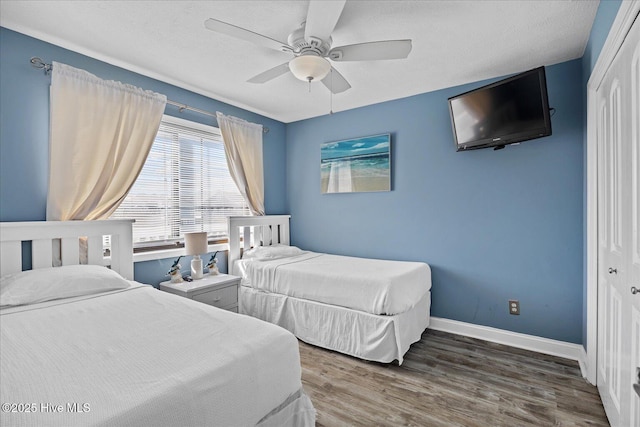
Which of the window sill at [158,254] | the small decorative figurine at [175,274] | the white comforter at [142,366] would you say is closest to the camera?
the white comforter at [142,366]

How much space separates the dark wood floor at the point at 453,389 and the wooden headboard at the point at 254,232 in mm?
1410

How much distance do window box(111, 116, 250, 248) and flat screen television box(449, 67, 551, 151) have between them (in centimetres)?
259

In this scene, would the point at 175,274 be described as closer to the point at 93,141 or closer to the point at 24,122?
the point at 93,141

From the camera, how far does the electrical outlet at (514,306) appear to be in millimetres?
2933

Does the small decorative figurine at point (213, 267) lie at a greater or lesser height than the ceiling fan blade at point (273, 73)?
lesser

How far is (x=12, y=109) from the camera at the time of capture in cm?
220

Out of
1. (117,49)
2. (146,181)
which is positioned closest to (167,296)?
(146,181)

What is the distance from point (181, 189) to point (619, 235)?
348 cm

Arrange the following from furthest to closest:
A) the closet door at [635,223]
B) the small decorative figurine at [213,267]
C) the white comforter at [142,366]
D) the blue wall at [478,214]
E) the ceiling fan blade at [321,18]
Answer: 1. the small decorative figurine at [213,267]
2. the blue wall at [478,214]
3. the ceiling fan blade at [321,18]
4. the closet door at [635,223]
5. the white comforter at [142,366]

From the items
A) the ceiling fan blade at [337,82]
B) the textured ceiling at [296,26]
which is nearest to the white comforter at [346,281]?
the ceiling fan blade at [337,82]

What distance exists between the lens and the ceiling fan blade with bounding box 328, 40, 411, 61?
1896 mm

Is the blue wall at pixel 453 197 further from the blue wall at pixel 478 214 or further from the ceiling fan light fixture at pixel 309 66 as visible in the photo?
the ceiling fan light fixture at pixel 309 66

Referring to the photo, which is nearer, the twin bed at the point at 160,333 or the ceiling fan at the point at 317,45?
the twin bed at the point at 160,333

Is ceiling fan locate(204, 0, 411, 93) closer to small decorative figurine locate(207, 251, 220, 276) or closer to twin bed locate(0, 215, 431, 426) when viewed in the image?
twin bed locate(0, 215, 431, 426)
